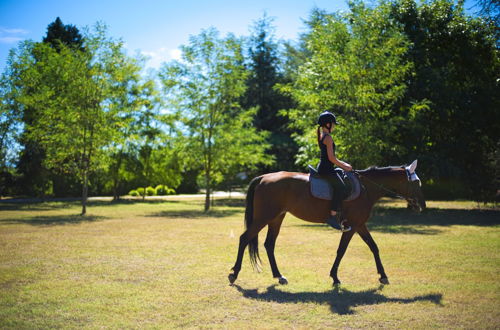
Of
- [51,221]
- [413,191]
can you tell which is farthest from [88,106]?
[413,191]

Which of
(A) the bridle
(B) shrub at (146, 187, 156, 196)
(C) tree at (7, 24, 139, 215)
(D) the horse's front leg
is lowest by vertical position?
(D) the horse's front leg

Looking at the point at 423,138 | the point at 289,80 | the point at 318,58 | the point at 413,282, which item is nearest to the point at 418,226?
the point at 423,138

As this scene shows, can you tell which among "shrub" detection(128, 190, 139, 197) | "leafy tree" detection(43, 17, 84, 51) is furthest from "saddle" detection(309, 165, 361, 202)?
"shrub" detection(128, 190, 139, 197)

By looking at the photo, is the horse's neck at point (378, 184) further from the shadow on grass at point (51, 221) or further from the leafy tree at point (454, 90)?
the leafy tree at point (454, 90)

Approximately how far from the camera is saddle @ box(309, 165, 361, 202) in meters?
7.80

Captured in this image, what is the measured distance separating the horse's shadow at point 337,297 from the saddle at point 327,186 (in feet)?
5.56

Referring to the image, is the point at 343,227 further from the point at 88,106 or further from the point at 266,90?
the point at 266,90

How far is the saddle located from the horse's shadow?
169 cm

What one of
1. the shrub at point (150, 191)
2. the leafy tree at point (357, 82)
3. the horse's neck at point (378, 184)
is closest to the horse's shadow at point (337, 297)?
the horse's neck at point (378, 184)

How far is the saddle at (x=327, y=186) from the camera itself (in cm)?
780

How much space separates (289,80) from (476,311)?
31.7m

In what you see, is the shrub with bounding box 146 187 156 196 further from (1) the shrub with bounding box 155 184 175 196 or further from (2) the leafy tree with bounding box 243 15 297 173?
(2) the leafy tree with bounding box 243 15 297 173

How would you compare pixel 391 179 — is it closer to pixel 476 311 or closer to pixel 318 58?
pixel 476 311

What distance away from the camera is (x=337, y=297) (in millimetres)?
6773
